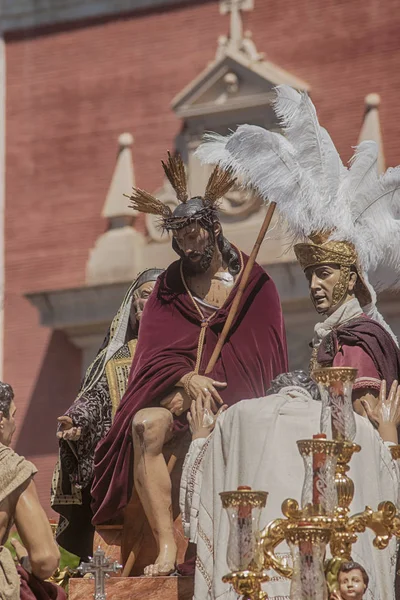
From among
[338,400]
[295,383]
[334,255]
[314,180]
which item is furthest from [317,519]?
[314,180]

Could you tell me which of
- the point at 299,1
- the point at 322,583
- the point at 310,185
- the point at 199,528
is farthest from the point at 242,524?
the point at 299,1

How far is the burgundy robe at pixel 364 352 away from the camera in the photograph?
928cm

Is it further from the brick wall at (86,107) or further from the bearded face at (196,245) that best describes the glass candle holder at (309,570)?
the brick wall at (86,107)

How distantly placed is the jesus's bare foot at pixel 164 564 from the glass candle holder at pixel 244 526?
73.6 inches

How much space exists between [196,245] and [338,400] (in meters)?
2.11

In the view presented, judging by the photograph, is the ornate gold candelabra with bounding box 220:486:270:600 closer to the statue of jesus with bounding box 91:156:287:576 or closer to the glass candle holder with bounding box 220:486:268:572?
the glass candle holder with bounding box 220:486:268:572

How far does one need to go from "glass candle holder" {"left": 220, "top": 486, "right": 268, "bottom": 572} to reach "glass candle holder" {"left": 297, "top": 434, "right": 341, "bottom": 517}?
276 millimetres

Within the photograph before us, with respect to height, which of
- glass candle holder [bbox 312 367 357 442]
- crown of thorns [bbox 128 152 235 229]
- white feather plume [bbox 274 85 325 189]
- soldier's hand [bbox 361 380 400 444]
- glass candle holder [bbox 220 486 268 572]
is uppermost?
white feather plume [bbox 274 85 325 189]

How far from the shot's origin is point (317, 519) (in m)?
7.52

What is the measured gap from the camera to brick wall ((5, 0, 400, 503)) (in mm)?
18250

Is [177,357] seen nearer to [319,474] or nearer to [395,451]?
[395,451]

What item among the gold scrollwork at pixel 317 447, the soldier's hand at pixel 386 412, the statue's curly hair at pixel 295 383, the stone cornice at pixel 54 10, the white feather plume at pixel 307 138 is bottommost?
the gold scrollwork at pixel 317 447

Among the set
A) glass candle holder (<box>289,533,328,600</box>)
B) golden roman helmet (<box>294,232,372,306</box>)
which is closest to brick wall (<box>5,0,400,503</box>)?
golden roman helmet (<box>294,232,372,306</box>)

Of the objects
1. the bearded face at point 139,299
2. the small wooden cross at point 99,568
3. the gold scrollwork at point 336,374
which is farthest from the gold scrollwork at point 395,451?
the bearded face at point 139,299
